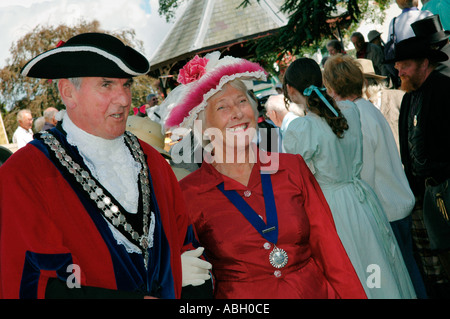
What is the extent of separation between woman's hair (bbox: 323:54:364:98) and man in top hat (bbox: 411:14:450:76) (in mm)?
660

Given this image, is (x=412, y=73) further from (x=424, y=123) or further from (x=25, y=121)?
(x=25, y=121)

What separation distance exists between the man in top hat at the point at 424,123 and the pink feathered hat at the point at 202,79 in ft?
5.58

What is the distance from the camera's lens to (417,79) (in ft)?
13.7

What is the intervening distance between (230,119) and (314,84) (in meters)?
1.53

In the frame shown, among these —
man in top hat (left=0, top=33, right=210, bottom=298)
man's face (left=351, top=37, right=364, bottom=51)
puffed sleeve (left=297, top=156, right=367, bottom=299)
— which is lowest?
puffed sleeve (left=297, top=156, right=367, bottom=299)

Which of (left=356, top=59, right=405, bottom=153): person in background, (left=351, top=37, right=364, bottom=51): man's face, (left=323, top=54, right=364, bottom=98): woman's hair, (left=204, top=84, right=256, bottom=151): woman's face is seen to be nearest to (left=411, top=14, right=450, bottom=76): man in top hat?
(left=323, top=54, right=364, bottom=98): woman's hair

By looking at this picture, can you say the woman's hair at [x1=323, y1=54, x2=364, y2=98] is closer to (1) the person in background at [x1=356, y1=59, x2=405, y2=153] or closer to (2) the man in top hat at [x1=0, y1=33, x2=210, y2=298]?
(1) the person in background at [x1=356, y1=59, x2=405, y2=153]

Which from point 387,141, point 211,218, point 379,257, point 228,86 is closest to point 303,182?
point 211,218

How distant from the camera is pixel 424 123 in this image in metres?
4.01

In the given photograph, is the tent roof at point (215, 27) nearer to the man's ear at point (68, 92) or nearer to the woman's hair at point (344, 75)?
the woman's hair at point (344, 75)

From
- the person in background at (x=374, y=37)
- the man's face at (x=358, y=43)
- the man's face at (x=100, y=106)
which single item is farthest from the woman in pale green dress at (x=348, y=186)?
the person in background at (x=374, y=37)

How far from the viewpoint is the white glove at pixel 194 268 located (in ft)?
7.66

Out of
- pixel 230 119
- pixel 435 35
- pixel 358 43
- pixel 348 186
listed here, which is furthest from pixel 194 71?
pixel 358 43

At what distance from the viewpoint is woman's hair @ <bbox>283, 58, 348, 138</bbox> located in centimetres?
398
